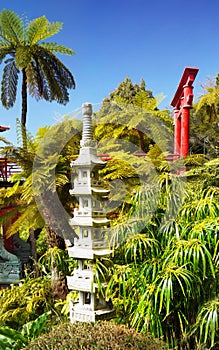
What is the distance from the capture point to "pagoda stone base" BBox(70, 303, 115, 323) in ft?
12.2

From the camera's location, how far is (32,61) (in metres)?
10.7

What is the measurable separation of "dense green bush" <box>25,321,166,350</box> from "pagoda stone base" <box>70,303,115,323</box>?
0.37m

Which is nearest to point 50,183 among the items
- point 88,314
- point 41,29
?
point 88,314

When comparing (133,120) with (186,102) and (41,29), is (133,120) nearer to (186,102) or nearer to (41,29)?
(186,102)

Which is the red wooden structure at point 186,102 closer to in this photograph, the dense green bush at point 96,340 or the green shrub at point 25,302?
the green shrub at point 25,302

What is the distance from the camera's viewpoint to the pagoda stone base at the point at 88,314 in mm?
3730

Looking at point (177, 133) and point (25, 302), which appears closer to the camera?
point (25, 302)

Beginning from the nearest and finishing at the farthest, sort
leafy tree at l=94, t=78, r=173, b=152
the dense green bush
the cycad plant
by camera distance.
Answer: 1. the dense green bush
2. the cycad plant
3. leafy tree at l=94, t=78, r=173, b=152

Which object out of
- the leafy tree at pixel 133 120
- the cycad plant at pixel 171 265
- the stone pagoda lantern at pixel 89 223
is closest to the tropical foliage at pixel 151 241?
the cycad plant at pixel 171 265

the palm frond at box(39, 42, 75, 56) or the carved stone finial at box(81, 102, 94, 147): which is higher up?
the palm frond at box(39, 42, 75, 56)

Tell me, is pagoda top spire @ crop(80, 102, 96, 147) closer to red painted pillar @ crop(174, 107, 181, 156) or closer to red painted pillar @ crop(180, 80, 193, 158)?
red painted pillar @ crop(180, 80, 193, 158)

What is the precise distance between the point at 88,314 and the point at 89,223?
857 mm

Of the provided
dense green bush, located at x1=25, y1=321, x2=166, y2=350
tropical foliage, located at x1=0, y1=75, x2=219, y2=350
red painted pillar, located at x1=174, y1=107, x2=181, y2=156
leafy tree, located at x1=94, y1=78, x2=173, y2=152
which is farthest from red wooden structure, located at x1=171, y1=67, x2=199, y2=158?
dense green bush, located at x1=25, y1=321, x2=166, y2=350

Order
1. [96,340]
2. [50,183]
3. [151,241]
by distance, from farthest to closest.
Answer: [50,183], [151,241], [96,340]
